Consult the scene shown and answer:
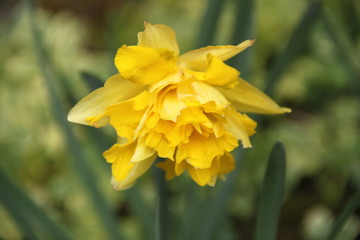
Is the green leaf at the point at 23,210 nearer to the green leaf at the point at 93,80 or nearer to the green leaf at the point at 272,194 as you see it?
the green leaf at the point at 93,80

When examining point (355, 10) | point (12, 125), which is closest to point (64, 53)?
point (12, 125)

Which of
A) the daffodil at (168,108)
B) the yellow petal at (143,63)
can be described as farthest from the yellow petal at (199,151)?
the yellow petal at (143,63)

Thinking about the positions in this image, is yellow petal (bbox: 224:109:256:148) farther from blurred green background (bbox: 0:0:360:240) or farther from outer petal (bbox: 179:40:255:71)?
blurred green background (bbox: 0:0:360:240)

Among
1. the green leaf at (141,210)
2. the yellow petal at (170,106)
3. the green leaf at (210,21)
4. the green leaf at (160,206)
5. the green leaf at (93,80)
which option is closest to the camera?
the yellow petal at (170,106)

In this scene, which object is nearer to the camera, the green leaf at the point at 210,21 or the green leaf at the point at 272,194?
the green leaf at the point at 272,194

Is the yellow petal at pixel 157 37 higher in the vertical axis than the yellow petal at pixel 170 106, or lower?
higher

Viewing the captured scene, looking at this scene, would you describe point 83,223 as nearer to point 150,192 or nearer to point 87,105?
point 150,192

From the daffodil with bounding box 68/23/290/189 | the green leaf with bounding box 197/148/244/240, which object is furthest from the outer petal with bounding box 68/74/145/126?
the green leaf with bounding box 197/148/244/240
